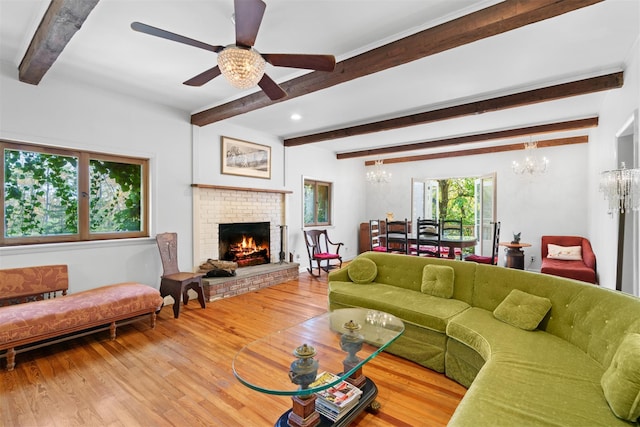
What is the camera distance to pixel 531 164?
5562 millimetres

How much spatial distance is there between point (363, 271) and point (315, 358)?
176 centimetres

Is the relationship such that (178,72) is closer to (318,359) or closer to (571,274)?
(318,359)

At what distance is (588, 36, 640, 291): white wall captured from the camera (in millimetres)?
2672

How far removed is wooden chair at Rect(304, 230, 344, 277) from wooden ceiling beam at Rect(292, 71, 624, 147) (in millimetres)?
2130

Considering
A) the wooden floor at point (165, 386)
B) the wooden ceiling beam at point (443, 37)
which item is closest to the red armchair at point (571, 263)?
the wooden floor at point (165, 386)

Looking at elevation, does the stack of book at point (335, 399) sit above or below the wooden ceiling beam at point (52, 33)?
below

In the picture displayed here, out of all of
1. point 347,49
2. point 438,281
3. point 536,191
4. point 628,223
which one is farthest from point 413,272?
point 536,191

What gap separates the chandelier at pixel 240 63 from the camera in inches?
75.5

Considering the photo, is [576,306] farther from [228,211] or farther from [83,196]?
[83,196]

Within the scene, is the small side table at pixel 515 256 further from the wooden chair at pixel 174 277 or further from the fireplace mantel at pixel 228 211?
the wooden chair at pixel 174 277

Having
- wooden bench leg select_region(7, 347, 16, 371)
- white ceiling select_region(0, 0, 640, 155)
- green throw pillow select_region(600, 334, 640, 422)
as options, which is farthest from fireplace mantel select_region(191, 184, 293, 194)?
green throw pillow select_region(600, 334, 640, 422)

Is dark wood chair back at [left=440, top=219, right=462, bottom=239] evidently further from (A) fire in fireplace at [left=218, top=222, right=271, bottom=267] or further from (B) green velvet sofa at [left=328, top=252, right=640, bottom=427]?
(A) fire in fireplace at [left=218, top=222, right=271, bottom=267]

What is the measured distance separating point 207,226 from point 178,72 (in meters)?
2.38

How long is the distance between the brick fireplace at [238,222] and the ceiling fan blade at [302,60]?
117 inches
